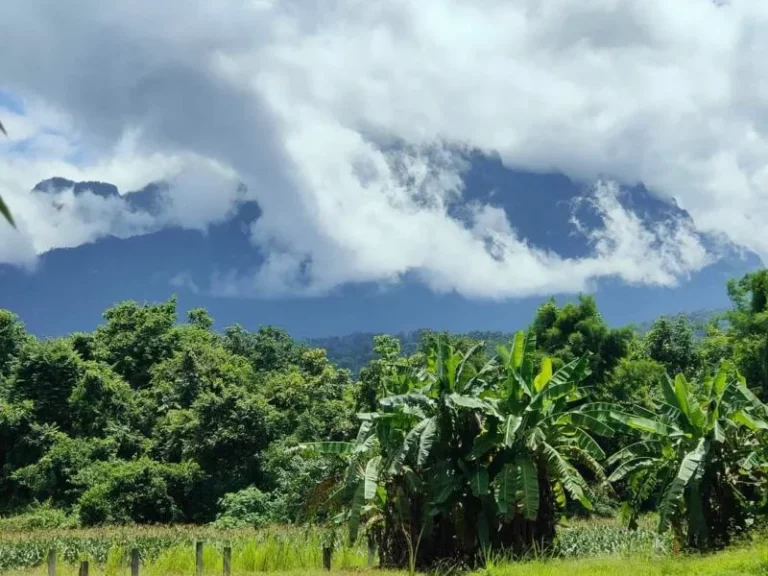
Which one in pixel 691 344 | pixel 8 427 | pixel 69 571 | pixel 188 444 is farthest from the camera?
pixel 691 344

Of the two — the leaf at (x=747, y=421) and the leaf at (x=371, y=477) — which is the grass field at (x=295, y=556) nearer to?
the leaf at (x=371, y=477)

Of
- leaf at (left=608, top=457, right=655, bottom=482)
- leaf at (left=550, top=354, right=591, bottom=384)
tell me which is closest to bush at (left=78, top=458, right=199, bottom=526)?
leaf at (left=550, top=354, right=591, bottom=384)

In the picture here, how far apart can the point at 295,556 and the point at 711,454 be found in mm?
8231

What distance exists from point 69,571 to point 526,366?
32.5ft

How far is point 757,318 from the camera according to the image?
3209 cm

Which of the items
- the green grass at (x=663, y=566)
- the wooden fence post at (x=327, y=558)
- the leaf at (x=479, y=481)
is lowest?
the wooden fence post at (x=327, y=558)

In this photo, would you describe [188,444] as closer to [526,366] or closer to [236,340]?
[526,366]

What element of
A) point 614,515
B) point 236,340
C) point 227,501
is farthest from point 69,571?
point 236,340

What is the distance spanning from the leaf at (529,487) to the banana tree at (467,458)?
0.04 m

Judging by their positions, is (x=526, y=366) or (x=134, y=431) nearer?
(x=526, y=366)

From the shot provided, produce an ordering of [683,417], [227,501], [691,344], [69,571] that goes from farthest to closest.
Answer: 1. [691,344]
2. [227,501]
3. [69,571]
4. [683,417]

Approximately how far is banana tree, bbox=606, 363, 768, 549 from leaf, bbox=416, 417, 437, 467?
10.9 ft

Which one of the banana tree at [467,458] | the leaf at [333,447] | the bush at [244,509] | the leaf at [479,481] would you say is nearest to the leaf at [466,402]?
the banana tree at [467,458]

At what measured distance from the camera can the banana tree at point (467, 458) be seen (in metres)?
14.1
